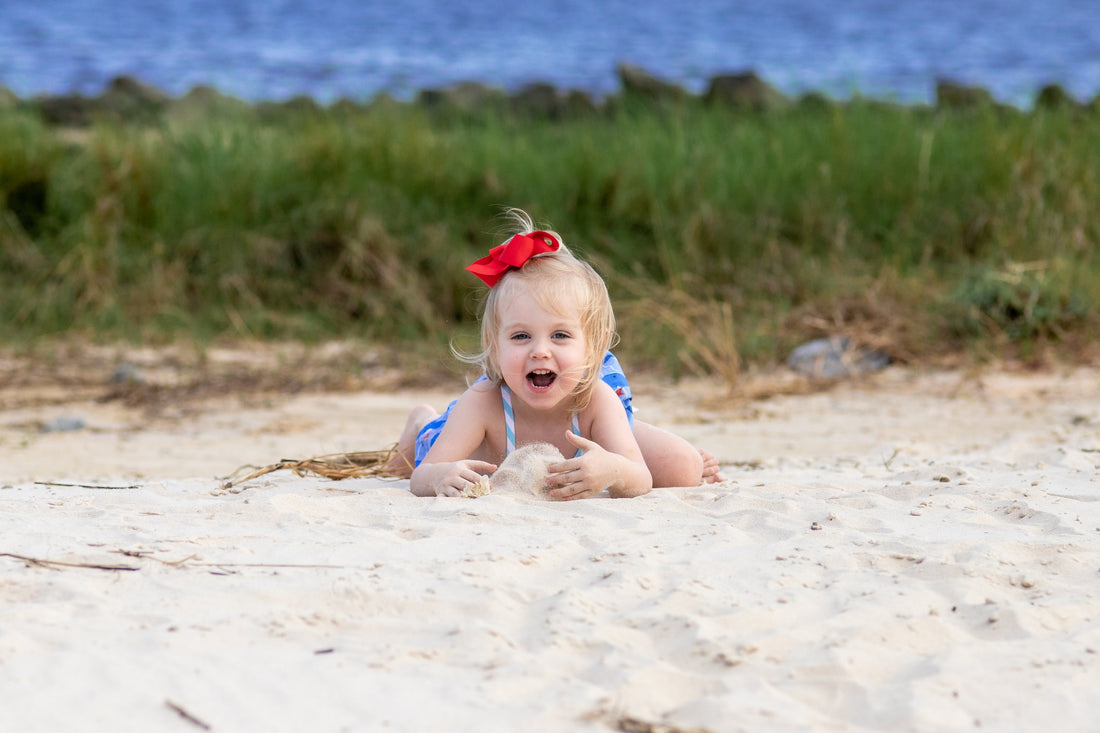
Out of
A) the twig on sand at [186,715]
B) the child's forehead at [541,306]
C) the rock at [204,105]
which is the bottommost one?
the twig on sand at [186,715]

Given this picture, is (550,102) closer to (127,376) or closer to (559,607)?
(127,376)

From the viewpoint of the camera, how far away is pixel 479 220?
777cm

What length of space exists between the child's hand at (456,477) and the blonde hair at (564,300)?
0.94 feet

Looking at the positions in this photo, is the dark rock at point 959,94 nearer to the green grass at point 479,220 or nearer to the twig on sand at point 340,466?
the green grass at point 479,220

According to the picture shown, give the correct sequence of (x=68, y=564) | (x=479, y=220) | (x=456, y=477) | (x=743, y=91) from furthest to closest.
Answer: (x=743, y=91) → (x=479, y=220) → (x=456, y=477) → (x=68, y=564)

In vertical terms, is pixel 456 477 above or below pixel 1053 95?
below

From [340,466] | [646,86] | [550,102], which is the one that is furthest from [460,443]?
[646,86]

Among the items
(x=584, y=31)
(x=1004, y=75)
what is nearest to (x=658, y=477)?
(x=1004, y=75)

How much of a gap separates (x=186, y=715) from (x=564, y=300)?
1693 mm

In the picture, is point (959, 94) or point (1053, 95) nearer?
point (1053, 95)

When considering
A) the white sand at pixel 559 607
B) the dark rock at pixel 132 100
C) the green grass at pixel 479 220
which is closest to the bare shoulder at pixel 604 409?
the white sand at pixel 559 607

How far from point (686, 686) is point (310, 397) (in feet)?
14.1

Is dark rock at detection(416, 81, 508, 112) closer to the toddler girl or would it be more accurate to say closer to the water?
the water

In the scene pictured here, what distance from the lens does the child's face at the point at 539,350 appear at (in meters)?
3.20
